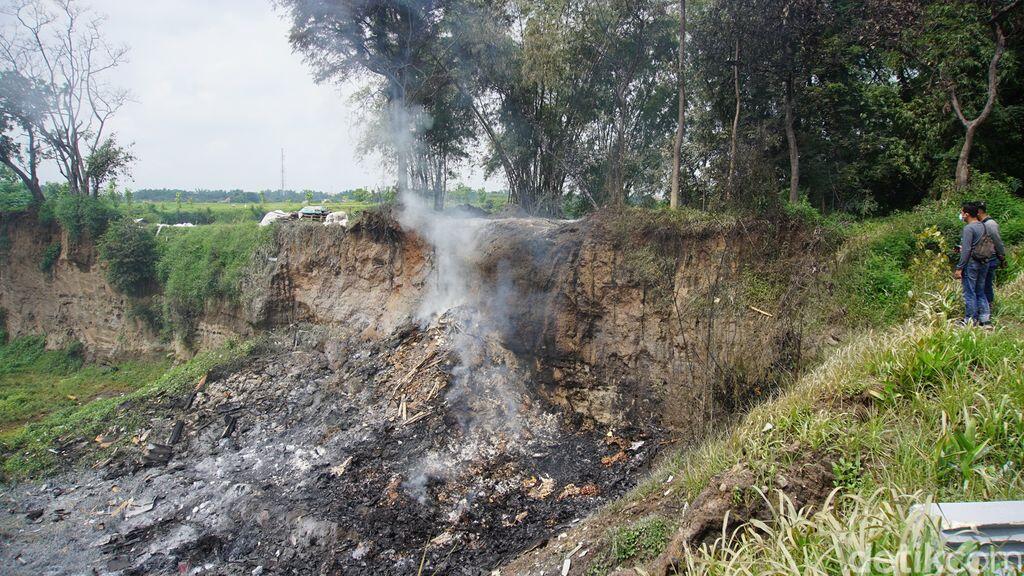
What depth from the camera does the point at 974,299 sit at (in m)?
4.90

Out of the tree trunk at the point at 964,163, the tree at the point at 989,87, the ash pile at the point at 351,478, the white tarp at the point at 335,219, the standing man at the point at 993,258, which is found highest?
the tree at the point at 989,87

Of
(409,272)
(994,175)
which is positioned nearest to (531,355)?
(409,272)

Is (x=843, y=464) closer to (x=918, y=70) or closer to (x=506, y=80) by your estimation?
(x=918, y=70)

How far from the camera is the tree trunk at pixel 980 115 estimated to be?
8.01m

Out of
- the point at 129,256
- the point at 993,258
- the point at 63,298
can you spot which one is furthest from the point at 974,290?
the point at 63,298

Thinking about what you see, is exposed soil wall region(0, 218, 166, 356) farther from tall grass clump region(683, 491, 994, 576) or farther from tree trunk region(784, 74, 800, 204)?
tall grass clump region(683, 491, 994, 576)

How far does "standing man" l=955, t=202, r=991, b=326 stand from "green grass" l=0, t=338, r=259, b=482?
11511mm

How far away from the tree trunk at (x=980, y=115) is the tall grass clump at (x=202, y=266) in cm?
1384

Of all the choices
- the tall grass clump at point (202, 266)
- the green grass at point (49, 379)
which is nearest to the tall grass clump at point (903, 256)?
the tall grass clump at point (202, 266)

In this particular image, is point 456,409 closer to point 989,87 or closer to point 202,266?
point 989,87

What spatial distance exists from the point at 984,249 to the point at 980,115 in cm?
507

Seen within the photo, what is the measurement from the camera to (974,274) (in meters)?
4.90

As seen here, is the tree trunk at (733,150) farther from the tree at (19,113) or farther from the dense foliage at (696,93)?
the tree at (19,113)

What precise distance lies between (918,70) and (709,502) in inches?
427
